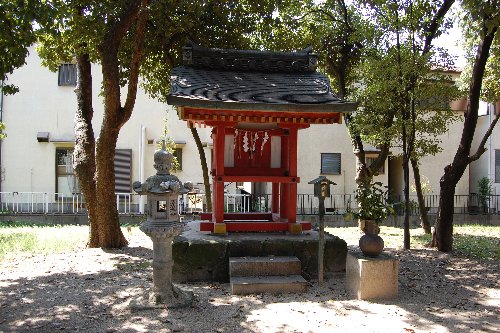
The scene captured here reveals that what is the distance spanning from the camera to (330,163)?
19500 mm

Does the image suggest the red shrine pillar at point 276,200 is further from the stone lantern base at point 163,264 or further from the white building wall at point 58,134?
the white building wall at point 58,134

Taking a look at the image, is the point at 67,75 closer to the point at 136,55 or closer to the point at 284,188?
the point at 136,55

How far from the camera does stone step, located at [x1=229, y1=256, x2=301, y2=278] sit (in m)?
7.98

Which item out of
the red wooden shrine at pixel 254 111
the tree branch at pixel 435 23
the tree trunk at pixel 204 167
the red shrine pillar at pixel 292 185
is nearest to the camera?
the red wooden shrine at pixel 254 111

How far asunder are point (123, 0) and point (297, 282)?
7585 millimetres

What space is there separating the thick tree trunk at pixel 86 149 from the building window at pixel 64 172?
25.5ft

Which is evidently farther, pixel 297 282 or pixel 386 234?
pixel 386 234

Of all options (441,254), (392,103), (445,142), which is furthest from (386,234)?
(445,142)

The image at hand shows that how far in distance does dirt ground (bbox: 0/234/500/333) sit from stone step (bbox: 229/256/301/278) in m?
0.39

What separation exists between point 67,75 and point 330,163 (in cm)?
1210

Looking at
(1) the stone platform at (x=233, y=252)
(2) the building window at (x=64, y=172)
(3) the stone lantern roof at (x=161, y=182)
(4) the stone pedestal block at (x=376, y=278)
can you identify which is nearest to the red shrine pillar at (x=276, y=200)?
(1) the stone platform at (x=233, y=252)

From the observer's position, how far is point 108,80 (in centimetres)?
1056

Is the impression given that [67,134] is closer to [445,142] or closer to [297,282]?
[297,282]

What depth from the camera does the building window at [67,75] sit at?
61.9 feet
